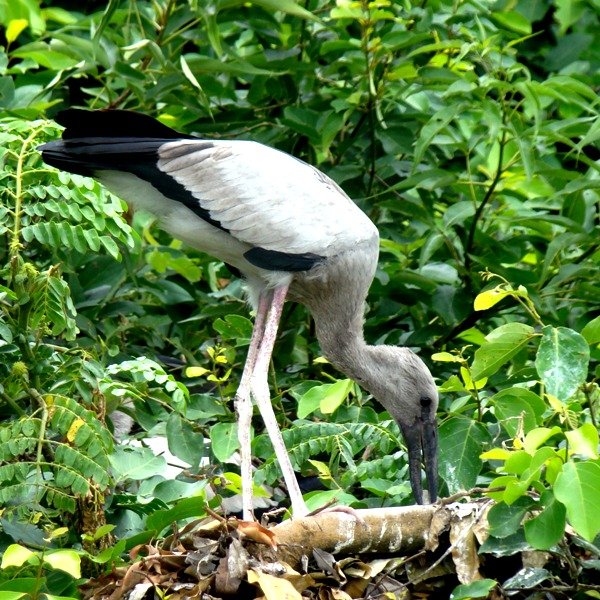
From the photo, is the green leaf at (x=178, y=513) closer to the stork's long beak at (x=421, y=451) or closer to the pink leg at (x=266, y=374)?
the pink leg at (x=266, y=374)

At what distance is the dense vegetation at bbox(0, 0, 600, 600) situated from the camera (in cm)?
521

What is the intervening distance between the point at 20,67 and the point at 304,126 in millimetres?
1872

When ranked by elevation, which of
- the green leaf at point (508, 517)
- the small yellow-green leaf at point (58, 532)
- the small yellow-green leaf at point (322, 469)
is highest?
the green leaf at point (508, 517)

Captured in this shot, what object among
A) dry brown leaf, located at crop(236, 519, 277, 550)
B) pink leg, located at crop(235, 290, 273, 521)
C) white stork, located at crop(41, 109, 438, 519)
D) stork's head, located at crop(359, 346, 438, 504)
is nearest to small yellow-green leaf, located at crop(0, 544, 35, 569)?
dry brown leaf, located at crop(236, 519, 277, 550)

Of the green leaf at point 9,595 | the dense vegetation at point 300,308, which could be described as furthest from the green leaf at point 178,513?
the green leaf at point 9,595

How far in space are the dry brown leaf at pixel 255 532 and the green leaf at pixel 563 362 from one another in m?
1.20

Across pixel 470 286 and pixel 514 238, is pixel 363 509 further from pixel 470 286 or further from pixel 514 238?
pixel 514 238

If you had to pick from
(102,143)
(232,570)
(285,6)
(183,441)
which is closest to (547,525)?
(232,570)

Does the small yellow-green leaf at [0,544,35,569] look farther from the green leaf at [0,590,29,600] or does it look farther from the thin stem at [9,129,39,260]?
the thin stem at [9,129,39,260]

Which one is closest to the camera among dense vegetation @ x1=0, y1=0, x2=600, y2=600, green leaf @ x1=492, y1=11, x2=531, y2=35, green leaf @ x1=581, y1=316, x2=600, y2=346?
dense vegetation @ x1=0, y1=0, x2=600, y2=600

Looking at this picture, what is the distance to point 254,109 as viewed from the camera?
7922 millimetres

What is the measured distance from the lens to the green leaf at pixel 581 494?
4383 millimetres

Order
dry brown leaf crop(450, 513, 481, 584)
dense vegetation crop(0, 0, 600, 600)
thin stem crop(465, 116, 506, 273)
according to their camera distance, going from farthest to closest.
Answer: thin stem crop(465, 116, 506, 273) → dense vegetation crop(0, 0, 600, 600) → dry brown leaf crop(450, 513, 481, 584)

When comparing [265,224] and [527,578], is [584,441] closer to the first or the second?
[527,578]
